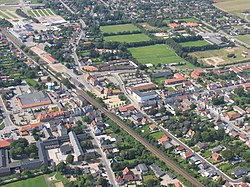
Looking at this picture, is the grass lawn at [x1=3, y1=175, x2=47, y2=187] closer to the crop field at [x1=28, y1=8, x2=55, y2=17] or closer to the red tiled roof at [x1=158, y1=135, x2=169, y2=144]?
the red tiled roof at [x1=158, y1=135, x2=169, y2=144]

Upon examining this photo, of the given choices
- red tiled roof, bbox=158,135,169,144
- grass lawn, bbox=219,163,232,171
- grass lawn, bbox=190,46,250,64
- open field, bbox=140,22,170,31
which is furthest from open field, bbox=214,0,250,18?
grass lawn, bbox=219,163,232,171

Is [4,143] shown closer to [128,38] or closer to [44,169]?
[44,169]

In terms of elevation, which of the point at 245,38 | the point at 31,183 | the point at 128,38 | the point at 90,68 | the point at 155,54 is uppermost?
the point at 90,68

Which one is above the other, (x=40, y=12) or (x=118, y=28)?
(x=40, y=12)

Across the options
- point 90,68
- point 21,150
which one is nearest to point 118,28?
point 90,68

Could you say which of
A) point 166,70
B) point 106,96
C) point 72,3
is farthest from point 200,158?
point 72,3

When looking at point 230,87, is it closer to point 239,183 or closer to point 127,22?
point 239,183
